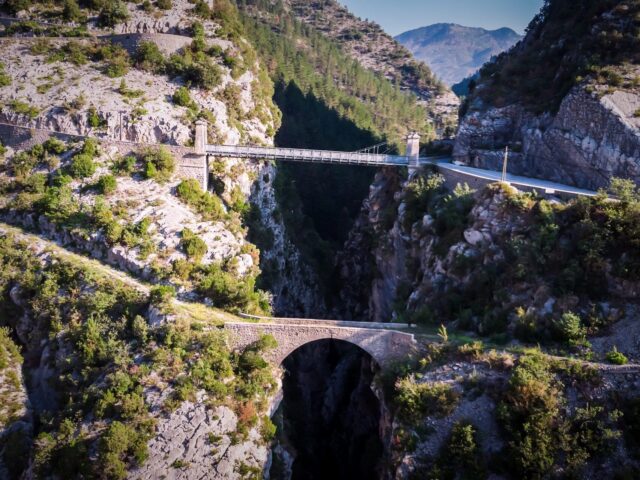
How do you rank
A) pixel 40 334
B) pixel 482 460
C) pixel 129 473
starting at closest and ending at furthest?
pixel 482 460 → pixel 129 473 → pixel 40 334

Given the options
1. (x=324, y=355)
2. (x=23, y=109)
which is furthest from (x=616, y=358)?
(x=23, y=109)

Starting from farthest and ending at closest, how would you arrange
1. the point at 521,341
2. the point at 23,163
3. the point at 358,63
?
the point at 358,63 < the point at 23,163 < the point at 521,341

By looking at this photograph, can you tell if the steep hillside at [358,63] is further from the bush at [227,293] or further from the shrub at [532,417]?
the shrub at [532,417]

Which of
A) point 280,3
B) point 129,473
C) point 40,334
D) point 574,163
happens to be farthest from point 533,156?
point 280,3

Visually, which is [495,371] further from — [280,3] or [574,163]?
[280,3]

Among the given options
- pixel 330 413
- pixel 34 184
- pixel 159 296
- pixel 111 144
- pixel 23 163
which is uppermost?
pixel 111 144

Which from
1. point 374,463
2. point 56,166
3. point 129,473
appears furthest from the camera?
point 56,166

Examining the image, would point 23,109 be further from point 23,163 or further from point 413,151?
point 413,151

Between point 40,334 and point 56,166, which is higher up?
point 56,166
